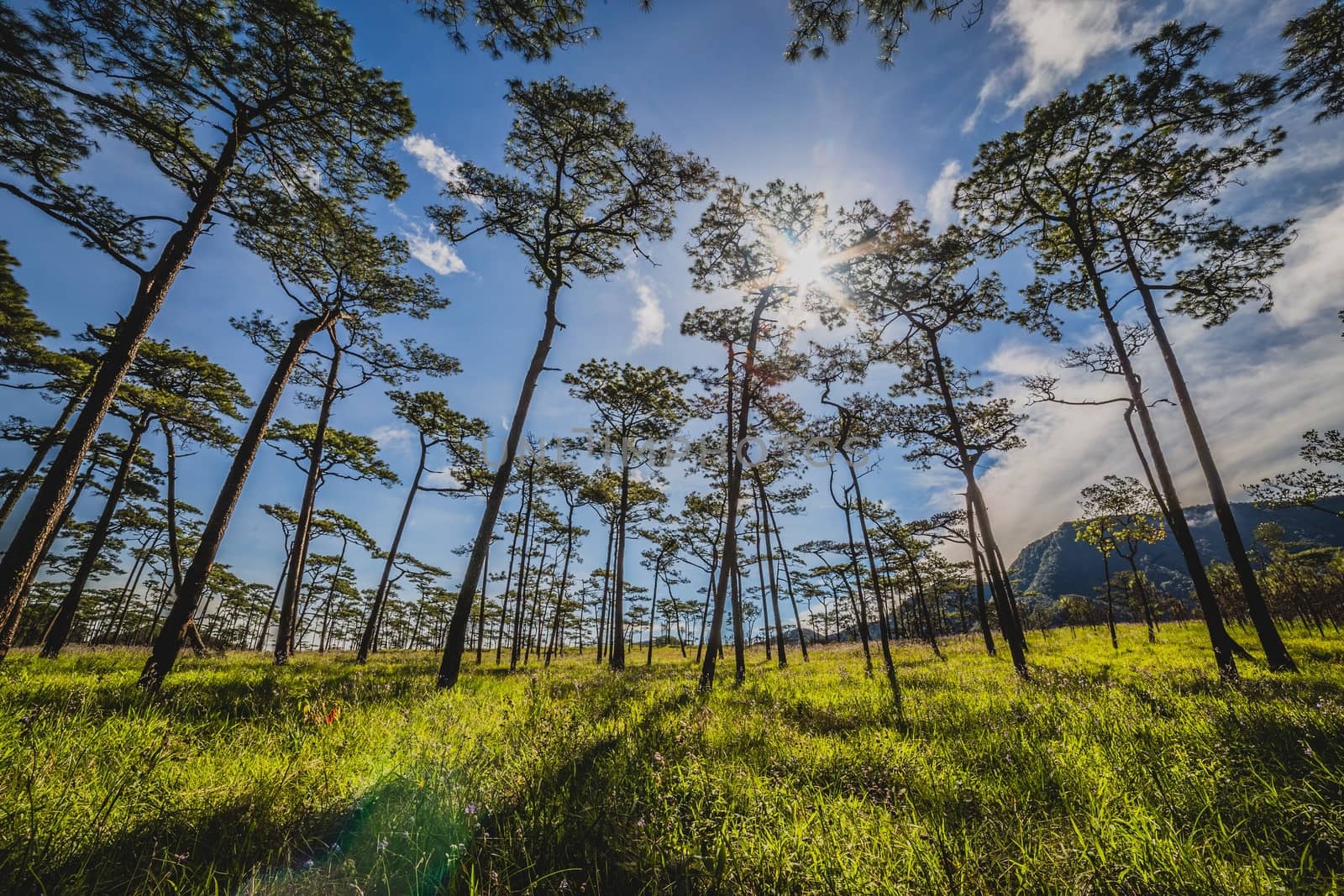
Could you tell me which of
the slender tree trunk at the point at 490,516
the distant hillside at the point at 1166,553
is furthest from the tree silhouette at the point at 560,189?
the distant hillside at the point at 1166,553

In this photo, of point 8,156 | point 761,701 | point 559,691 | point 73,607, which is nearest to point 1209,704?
point 761,701

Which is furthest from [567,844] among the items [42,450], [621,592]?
[42,450]

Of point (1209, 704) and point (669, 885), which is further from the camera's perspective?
point (1209, 704)

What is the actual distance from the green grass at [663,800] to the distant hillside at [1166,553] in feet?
629

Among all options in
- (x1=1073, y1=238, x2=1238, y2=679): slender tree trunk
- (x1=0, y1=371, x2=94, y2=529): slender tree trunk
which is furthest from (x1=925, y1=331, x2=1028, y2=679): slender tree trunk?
(x1=0, y1=371, x2=94, y2=529): slender tree trunk

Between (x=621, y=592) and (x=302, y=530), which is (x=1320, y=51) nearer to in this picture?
(x=621, y=592)

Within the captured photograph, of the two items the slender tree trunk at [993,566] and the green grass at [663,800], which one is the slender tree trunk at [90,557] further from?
the slender tree trunk at [993,566]

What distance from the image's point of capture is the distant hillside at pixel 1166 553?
15325 cm

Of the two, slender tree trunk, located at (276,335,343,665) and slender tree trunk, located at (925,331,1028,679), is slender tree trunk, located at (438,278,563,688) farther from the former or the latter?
slender tree trunk, located at (925,331,1028,679)

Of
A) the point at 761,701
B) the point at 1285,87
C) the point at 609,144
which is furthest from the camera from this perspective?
the point at 609,144

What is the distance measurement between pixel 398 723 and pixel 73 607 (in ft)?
61.9

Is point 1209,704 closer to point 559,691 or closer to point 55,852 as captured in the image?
point 559,691

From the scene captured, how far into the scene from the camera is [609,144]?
11422 millimetres

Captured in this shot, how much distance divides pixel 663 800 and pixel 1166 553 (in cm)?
26920
